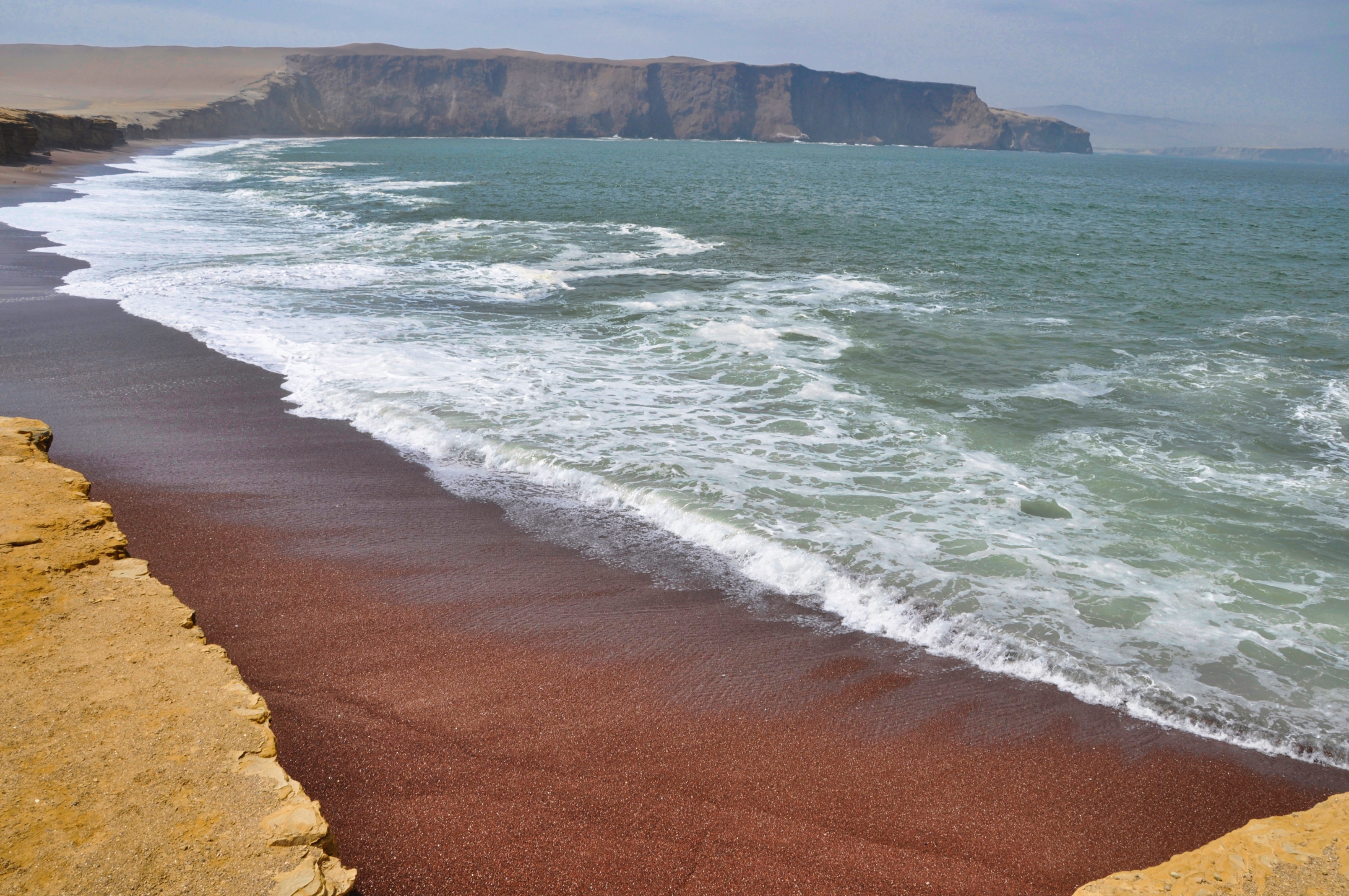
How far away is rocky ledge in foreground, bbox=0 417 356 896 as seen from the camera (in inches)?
102

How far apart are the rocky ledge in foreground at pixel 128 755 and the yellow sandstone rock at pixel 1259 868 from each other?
9.67 feet

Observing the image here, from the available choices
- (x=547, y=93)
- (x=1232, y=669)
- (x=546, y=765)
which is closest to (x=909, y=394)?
(x=1232, y=669)

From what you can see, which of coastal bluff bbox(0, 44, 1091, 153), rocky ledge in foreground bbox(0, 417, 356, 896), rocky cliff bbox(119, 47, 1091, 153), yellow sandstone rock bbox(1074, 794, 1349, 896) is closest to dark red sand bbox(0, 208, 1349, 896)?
yellow sandstone rock bbox(1074, 794, 1349, 896)

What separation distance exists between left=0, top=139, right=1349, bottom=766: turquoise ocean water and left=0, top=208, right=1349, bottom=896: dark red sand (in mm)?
627

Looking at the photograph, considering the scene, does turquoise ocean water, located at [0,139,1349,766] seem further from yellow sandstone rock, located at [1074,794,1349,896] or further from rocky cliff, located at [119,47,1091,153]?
rocky cliff, located at [119,47,1091,153]

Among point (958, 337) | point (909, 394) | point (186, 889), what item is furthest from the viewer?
point (958, 337)

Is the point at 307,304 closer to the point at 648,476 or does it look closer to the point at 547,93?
the point at 648,476

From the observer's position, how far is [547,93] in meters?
163

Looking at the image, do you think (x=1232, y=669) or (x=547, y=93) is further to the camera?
(x=547, y=93)

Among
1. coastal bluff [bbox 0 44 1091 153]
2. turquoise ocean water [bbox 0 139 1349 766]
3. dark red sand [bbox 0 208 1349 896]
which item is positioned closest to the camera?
dark red sand [bbox 0 208 1349 896]

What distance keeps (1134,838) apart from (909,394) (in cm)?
702

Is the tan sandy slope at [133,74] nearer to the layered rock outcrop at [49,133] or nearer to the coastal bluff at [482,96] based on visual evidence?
the coastal bluff at [482,96]

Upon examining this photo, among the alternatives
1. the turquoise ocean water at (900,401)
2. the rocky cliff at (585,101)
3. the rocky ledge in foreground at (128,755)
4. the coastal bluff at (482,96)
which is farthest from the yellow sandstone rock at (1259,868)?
the rocky cliff at (585,101)

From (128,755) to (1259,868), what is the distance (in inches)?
170
